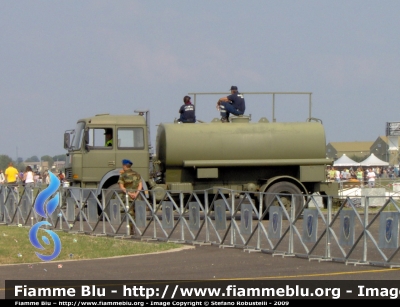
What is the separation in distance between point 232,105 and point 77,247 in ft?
33.6

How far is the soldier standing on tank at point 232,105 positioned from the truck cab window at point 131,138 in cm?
257

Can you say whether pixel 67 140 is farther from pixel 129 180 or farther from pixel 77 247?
pixel 77 247

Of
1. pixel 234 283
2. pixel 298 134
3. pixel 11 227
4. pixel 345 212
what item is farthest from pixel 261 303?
pixel 298 134

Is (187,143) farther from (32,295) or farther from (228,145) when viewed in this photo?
(32,295)

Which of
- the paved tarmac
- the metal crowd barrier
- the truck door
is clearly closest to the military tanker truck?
the truck door

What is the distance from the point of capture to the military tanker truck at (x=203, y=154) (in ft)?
83.4

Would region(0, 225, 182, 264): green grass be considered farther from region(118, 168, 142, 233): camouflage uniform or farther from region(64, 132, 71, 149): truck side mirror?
region(64, 132, 71, 149): truck side mirror

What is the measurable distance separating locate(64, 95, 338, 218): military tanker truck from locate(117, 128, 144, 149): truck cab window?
0.03 m

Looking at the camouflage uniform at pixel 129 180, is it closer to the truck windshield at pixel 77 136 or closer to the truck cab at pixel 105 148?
the truck cab at pixel 105 148

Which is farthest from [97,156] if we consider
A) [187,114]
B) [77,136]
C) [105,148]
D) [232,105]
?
[232,105]

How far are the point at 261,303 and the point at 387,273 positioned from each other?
13.8 feet

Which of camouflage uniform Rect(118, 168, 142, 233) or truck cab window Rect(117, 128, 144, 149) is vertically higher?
truck cab window Rect(117, 128, 144, 149)

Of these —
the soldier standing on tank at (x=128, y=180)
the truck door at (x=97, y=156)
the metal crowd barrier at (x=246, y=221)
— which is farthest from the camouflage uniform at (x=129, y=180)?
the truck door at (x=97, y=156)

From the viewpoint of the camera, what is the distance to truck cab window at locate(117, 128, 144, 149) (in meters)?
25.7
